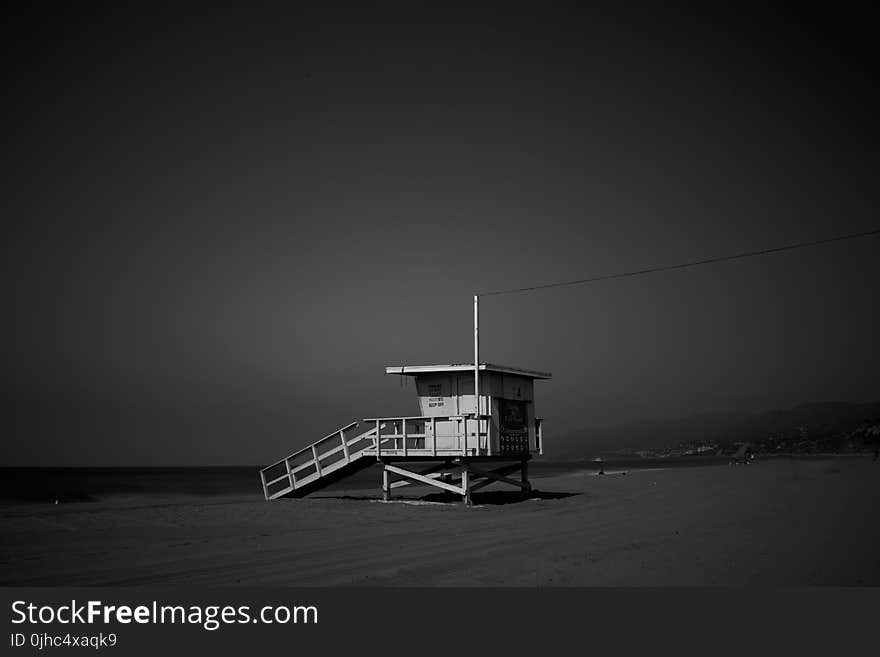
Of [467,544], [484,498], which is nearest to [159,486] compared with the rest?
[484,498]

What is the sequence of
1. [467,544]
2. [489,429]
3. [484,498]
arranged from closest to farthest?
[467,544] < [489,429] < [484,498]

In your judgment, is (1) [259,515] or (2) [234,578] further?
(1) [259,515]

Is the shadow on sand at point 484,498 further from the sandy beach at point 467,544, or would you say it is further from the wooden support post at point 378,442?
the sandy beach at point 467,544

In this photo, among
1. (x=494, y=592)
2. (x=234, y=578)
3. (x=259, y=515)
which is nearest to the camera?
(x=494, y=592)

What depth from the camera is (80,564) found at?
40.7ft

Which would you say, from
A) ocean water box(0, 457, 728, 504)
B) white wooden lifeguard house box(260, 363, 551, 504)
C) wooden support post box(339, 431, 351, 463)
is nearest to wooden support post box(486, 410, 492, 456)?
white wooden lifeguard house box(260, 363, 551, 504)

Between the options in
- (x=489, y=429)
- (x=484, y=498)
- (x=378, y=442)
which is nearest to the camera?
(x=489, y=429)

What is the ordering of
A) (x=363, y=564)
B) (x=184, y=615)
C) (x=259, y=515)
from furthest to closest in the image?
1. (x=259, y=515)
2. (x=363, y=564)
3. (x=184, y=615)

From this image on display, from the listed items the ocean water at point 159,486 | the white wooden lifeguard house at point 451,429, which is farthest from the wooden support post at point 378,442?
the ocean water at point 159,486

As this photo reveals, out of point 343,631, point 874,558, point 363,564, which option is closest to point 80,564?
point 363,564

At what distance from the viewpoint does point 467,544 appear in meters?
14.2

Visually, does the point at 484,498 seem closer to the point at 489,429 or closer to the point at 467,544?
the point at 489,429

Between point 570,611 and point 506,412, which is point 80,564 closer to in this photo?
point 570,611

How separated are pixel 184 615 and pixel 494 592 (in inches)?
146
